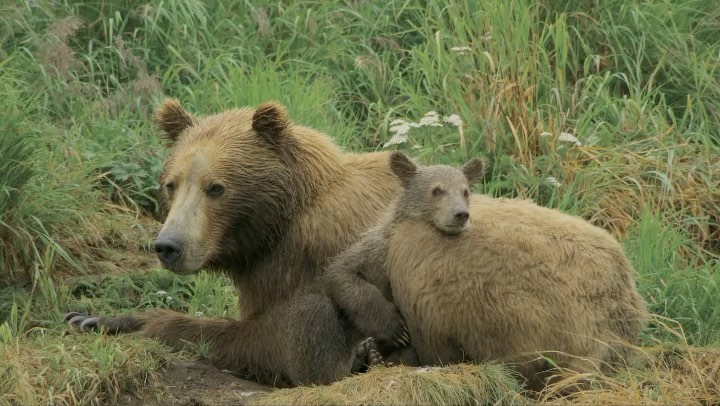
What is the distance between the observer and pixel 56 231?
8.05 metres

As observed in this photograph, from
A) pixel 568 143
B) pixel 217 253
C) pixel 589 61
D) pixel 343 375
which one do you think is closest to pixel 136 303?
pixel 217 253

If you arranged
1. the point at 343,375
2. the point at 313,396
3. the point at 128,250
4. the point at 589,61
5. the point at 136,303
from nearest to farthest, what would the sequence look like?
1. the point at 313,396
2. the point at 343,375
3. the point at 136,303
4. the point at 128,250
5. the point at 589,61

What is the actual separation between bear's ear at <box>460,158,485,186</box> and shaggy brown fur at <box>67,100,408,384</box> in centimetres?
60

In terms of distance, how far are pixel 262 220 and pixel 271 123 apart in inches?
19.8

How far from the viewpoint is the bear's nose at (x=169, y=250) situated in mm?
6531

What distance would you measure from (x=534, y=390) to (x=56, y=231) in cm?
330

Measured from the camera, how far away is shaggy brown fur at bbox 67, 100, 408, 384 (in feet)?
22.0

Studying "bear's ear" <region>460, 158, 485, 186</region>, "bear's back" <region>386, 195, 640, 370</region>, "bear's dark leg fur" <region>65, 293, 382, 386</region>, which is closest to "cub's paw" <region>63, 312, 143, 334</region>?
"bear's dark leg fur" <region>65, 293, 382, 386</region>

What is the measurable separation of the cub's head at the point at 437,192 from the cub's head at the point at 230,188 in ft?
2.40

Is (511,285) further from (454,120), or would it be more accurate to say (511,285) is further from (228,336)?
(454,120)

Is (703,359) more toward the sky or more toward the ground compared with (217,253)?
more toward the ground

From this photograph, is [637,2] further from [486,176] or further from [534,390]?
[534,390]

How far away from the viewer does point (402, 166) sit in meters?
6.47

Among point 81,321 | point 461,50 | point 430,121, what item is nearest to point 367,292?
point 81,321
